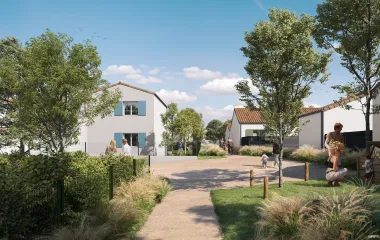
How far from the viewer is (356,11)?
1291cm

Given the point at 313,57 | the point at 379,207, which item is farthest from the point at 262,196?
the point at 313,57

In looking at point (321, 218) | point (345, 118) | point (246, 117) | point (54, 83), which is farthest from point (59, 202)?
point (246, 117)

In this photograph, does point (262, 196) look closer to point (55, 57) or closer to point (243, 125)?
point (55, 57)

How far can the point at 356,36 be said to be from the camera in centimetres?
1330

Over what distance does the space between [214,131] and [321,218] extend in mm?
77944

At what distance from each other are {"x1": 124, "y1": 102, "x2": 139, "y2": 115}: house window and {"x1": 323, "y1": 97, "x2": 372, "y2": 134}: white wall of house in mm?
15589

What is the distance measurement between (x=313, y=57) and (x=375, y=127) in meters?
9.23

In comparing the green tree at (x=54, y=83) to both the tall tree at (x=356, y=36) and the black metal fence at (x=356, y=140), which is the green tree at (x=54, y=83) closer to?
the tall tree at (x=356, y=36)

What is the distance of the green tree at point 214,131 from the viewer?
3194 inches

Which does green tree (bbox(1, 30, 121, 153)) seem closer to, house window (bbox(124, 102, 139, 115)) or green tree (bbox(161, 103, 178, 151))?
house window (bbox(124, 102, 139, 115))

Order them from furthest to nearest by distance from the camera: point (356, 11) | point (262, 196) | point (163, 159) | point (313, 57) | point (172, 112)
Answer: point (172, 112) → point (163, 159) → point (356, 11) → point (313, 57) → point (262, 196)

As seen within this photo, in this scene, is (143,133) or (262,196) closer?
(262,196)

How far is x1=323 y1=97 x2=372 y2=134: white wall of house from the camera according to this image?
24.9 metres

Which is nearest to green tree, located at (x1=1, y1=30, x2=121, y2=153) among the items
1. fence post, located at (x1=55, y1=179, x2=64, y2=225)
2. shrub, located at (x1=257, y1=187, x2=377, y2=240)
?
fence post, located at (x1=55, y1=179, x2=64, y2=225)
